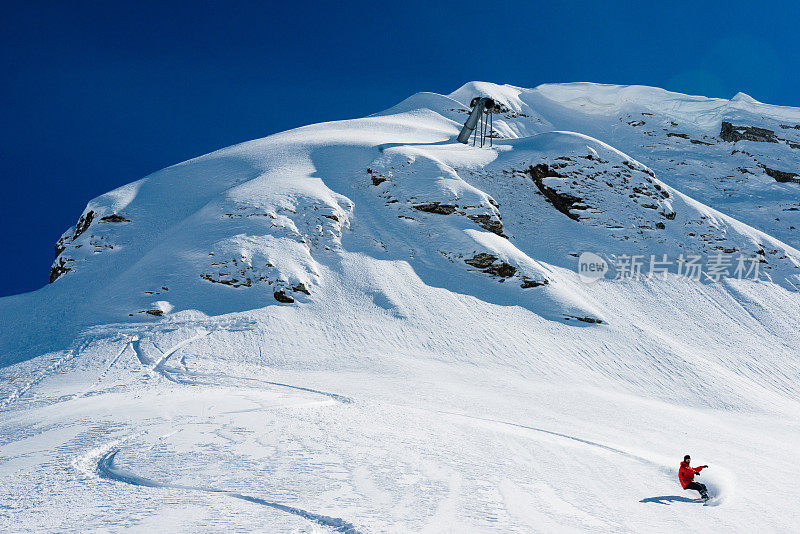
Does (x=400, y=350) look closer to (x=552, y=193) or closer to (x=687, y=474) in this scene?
(x=687, y=474)

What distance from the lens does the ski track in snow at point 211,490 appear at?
552 cm

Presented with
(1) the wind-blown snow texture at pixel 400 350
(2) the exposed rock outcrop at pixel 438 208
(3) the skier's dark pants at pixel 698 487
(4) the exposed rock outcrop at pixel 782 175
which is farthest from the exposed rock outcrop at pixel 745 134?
(3) the skier's dark pants at pixel 698 487

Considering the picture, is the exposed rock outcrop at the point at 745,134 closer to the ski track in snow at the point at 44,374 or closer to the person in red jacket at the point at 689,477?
the person in red jacket at the point at 689,477

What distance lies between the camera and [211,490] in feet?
21.1

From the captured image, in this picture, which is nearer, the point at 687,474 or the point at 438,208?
the point at 687,474

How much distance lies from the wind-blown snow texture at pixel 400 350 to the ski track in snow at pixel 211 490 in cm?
6

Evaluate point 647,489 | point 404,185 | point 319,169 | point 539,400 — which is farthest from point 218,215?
point 647,489

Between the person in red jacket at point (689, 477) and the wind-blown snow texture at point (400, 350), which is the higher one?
the wind-blown snow texture at point (400, 350)

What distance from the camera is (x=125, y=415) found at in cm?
1077

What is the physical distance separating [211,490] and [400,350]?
15537 mm

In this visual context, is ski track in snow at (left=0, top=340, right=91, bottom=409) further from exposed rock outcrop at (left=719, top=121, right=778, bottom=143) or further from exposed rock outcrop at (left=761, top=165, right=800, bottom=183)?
exposed rock outcrop at (left=719, top=121, right=778, bottom=143)

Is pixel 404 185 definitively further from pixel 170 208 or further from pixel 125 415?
pixel 125 415

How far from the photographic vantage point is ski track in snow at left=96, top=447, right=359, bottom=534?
18.1ft

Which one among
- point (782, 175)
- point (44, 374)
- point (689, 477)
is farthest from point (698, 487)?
point (782, 175)
